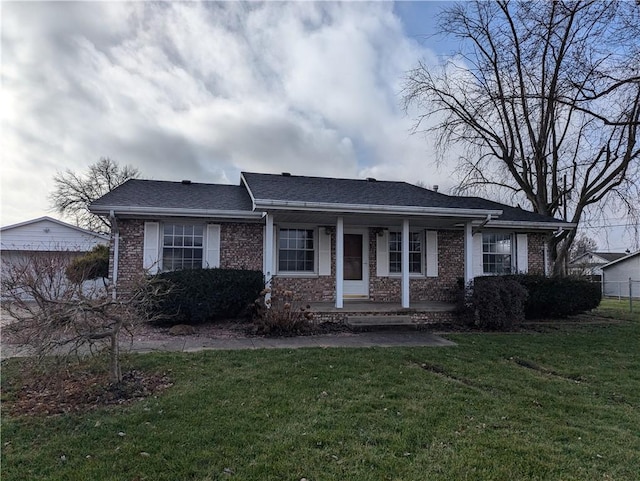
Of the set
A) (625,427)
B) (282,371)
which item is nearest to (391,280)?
(282,371)

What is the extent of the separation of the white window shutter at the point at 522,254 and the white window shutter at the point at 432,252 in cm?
294

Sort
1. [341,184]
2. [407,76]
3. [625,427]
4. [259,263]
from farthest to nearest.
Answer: [407,76], [341,184], [259,263], [625,427]

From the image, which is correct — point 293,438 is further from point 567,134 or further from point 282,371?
point 567,134

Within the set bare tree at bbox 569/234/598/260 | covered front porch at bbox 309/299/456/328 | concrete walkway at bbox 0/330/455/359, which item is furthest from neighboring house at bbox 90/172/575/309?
bare tree at bbox 569/234/598/260

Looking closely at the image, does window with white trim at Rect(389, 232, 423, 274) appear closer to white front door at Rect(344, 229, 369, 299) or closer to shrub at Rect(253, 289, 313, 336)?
white front door at Rect(344, 229, 369, 299)

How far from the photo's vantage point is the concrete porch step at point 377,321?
9656mm

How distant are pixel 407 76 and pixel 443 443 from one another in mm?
16525

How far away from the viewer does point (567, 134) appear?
17.8 metres

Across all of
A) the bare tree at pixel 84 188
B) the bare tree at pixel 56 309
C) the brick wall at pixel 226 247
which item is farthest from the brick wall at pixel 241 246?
the bare tree at pixel 84 188

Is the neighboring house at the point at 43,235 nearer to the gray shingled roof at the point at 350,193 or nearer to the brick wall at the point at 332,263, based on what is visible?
the brick wall at the point at 332,263

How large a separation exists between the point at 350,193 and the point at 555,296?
6.75 m

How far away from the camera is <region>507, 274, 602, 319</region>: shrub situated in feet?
38.9

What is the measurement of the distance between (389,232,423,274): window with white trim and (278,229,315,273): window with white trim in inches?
100

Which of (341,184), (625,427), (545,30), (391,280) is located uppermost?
(545,30)
